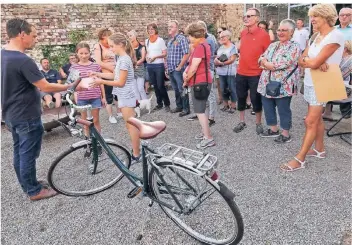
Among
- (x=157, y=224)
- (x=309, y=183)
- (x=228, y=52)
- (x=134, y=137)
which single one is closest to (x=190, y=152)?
(x=157, y=224)

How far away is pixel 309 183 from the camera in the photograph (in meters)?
2.85

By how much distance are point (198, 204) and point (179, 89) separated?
3.22 meters

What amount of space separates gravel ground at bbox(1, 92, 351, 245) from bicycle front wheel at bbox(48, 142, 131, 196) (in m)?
0.09

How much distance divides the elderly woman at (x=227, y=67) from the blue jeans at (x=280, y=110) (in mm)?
1316

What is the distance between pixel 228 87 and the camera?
5121 millimetres

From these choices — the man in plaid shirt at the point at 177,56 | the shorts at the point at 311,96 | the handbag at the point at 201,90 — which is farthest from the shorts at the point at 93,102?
the shorts at the point at 311,96

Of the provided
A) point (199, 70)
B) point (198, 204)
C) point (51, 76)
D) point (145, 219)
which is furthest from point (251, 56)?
point (51, 76)

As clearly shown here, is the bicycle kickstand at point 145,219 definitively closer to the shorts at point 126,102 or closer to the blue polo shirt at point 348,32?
the shorts at point 126,102

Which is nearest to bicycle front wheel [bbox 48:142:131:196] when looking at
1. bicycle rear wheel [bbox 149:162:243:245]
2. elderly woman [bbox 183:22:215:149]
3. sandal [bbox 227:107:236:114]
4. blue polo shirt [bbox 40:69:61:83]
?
bicycle rear wheel [bbox 149:162:243:245]

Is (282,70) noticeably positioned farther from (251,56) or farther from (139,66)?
(139,66)

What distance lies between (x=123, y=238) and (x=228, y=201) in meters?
0.94

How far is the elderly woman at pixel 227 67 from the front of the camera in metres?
4.83

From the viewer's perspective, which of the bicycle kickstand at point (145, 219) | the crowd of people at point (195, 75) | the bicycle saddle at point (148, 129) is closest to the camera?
the bicycle saddle at point (148, 129)

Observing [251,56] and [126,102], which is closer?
[126,102]
